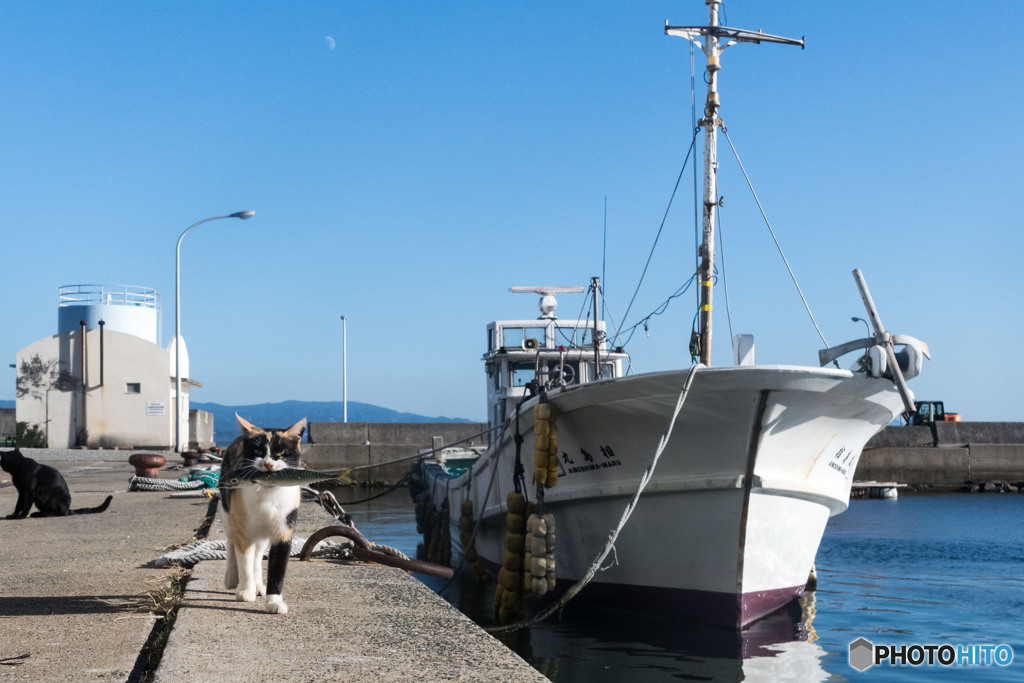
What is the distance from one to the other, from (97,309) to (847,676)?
102 feet

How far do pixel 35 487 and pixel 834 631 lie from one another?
7.34 metres

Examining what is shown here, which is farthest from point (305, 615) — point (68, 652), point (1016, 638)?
point (1016, 638)

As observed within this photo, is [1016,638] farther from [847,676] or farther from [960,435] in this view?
[960,435]

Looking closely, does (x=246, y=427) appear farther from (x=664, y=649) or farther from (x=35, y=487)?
(x=35, y=487)

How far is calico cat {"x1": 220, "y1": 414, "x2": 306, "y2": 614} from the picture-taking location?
383cm

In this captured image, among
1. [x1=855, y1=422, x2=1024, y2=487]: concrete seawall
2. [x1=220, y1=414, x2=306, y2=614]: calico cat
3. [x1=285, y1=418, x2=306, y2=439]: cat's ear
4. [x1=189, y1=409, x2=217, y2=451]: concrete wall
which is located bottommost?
[x1=855, y1=422, x2=1024, y2=487]: concrete seawall

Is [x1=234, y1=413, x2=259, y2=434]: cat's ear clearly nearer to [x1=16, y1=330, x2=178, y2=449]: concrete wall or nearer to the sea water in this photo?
Answer: the sea water

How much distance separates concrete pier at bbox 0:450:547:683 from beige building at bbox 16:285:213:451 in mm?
24643

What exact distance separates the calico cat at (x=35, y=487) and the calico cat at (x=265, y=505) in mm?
5166

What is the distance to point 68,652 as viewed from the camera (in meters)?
3.31

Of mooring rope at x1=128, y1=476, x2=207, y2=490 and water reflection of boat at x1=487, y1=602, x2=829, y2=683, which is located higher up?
mooring rope at x1=128, y1=476, x2=207, y2=490

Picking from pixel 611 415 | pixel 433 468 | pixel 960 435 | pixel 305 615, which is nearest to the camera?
pixel 305 615

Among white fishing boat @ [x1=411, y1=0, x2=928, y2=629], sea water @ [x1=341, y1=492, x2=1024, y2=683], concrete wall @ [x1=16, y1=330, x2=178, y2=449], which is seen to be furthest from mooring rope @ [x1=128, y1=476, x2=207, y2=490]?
concrete wall @ [x1=16, y1=330, x2=178, y2=449]

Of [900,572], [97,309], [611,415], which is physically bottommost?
[900,572]
